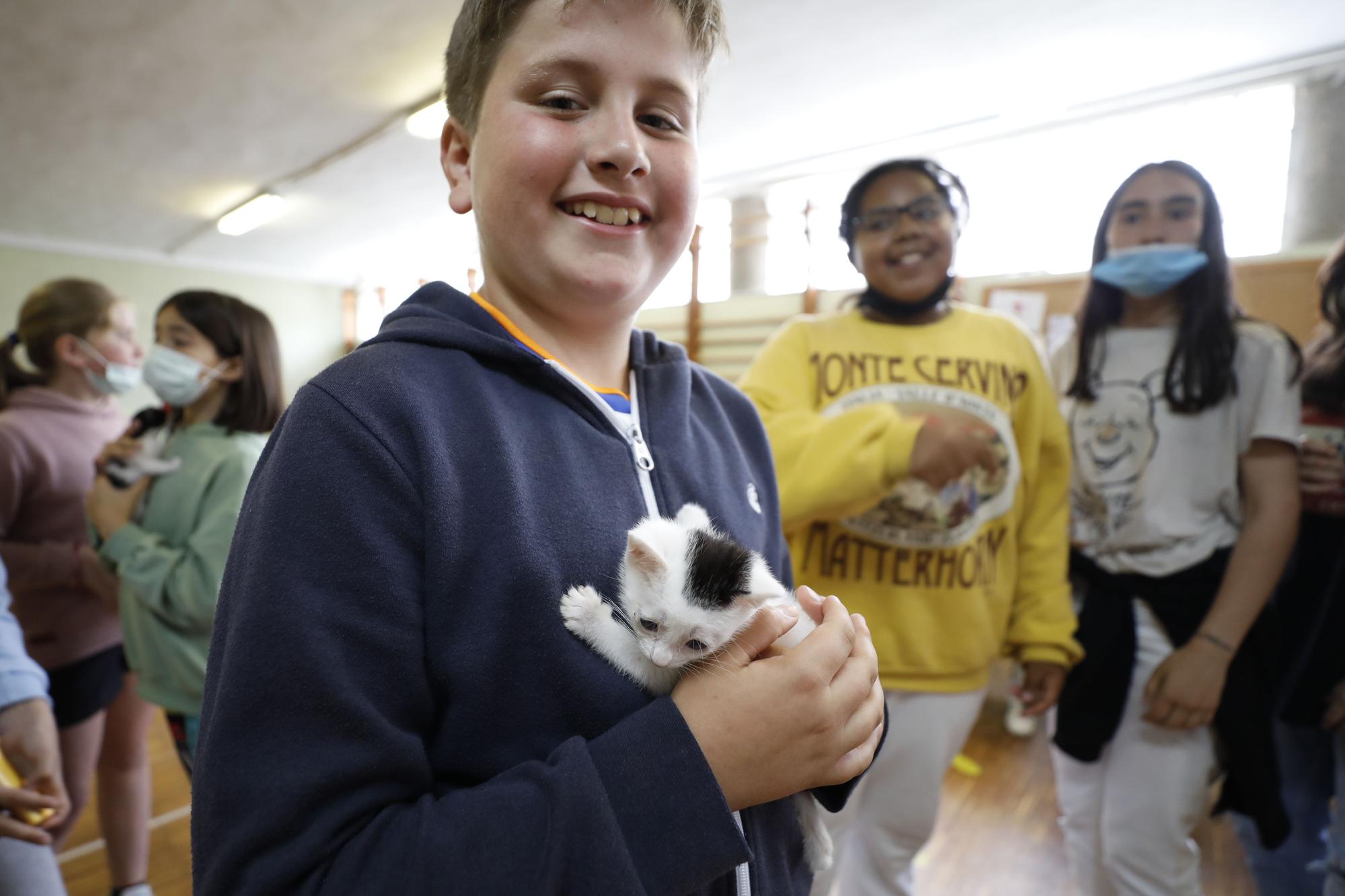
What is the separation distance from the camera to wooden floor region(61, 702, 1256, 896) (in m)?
2.14

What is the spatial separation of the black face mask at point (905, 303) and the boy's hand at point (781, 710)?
101cm

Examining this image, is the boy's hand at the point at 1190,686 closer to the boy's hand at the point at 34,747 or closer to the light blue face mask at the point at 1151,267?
the light blue face mask at the point at 1151,267

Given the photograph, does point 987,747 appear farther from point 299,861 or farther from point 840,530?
point 299,861

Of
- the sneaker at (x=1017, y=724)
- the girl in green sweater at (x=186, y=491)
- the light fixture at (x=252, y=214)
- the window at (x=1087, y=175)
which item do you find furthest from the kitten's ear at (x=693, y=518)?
the light fixture at (x=252, y=214)

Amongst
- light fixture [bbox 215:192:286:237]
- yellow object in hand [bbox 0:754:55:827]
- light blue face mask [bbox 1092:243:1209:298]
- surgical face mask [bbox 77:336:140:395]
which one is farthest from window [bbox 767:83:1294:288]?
light fixture [bbox 215:192:286:237]

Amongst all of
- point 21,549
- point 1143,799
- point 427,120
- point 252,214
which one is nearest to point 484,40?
point 1143,799

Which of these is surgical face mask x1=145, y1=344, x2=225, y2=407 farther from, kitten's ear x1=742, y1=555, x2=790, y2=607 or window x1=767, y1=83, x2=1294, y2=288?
window x1=767, y1=83, x2=1294, y2=288

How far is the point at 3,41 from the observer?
161 inches

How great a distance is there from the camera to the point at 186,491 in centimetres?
156

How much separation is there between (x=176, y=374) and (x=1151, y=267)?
2504 millimetres

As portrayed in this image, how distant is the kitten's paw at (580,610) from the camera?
1.85 ft

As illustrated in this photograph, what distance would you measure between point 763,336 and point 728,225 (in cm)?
138

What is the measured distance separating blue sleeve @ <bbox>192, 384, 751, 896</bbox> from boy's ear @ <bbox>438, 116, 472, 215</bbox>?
13.8 inches

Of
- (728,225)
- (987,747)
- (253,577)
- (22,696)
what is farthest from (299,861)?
(728,225)
